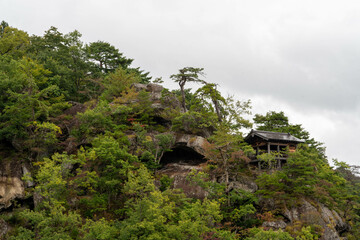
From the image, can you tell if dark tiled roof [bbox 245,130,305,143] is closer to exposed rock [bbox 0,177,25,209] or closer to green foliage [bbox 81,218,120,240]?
green foliage [bbox 81,218,120,240]

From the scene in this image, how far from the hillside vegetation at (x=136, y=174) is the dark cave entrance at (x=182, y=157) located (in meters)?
0.24

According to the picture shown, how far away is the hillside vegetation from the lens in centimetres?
1661

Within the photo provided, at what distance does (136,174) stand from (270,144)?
13170mm

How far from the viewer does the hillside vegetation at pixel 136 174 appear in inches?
654

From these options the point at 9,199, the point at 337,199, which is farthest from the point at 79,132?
the point at 337,199

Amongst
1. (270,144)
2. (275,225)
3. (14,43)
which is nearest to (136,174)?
(275,225)

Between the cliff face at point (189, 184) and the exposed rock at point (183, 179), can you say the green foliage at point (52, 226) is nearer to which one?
the cliff face at point (189, 184)

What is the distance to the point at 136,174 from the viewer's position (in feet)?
65.9

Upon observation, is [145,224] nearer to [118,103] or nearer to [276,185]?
[276,185]

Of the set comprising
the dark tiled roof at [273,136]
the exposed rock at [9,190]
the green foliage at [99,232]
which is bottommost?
the green foliage at [99,232]

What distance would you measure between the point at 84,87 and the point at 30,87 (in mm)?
9965

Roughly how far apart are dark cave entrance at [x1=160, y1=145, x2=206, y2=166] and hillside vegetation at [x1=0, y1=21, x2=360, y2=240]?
0.78 ft

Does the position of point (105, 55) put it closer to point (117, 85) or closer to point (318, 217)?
point (117, 85)

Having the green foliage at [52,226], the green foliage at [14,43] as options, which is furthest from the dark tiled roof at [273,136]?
the green foliage at [14,43]
